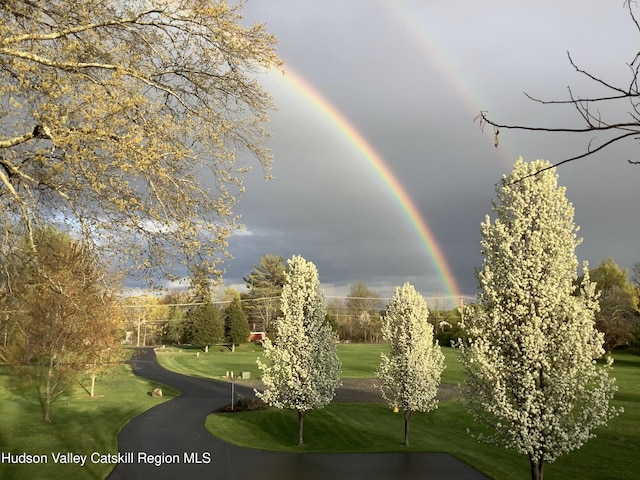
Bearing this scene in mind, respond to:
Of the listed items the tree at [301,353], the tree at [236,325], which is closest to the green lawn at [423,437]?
the tree at [301,353]

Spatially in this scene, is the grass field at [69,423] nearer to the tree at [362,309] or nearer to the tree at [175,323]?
the tree at [175,323]

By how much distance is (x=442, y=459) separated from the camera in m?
19.3

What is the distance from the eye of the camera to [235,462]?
1812 centimetres

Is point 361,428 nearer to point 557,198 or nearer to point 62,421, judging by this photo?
point 62,421

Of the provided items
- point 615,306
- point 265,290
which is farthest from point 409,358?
point 265,290

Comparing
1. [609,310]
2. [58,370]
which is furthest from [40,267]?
[609,310]

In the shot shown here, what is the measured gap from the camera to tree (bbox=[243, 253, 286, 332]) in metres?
98.4

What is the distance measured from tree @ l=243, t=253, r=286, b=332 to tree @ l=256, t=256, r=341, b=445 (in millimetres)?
74337

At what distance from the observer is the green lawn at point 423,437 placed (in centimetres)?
1936

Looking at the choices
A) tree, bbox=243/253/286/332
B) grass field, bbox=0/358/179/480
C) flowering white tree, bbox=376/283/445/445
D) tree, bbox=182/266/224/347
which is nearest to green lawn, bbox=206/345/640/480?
flowering white tree, bbox=376/283/445/445

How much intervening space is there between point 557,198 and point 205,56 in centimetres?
984

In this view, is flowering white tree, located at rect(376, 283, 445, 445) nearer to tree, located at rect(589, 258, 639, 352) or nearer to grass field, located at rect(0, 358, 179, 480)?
grass field, located at rect(0, 358, 179, 480)

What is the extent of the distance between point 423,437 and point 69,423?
17912mm

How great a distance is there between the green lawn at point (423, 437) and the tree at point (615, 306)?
2799 centimetres
